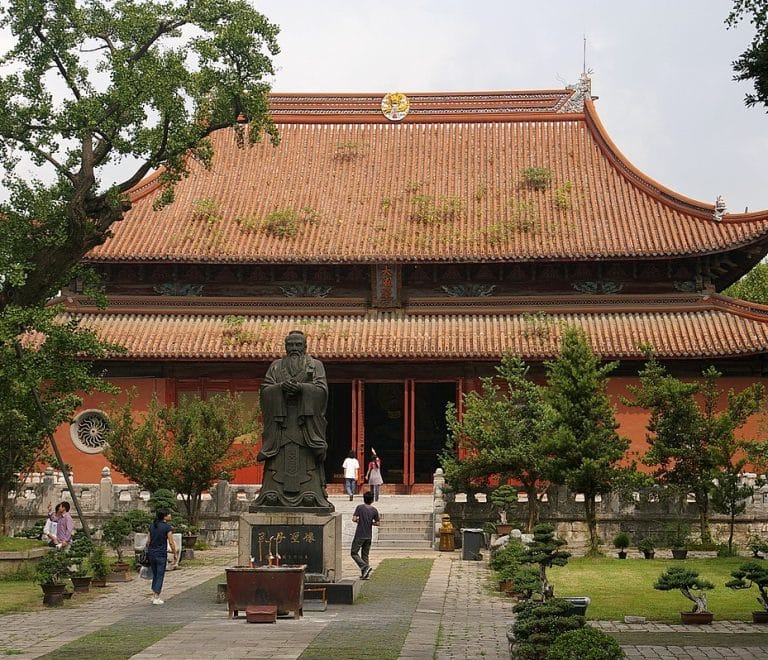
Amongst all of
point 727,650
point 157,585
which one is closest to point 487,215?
point 157,585

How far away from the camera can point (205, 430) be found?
87.4 ft

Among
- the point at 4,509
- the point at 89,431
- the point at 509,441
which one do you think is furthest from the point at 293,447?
the point at 89,431

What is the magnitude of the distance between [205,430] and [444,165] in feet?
50.0

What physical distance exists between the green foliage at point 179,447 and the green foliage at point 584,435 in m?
7.14

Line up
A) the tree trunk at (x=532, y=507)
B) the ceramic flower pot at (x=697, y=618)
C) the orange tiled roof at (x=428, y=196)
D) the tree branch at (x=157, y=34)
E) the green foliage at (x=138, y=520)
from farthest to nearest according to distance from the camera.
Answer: the orange tiled roof at (x=428, y=196) → the tree trunk at (x=532, y=507) → the green foliage at (x=138, y=520) → the tree branch at (x=157, y=34) → the ceramic flower pot at (x=697, y=618)

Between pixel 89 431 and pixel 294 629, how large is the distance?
20.8 meters

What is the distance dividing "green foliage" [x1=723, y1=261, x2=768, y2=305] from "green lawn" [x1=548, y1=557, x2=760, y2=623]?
104 ft

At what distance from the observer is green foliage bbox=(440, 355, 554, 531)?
25.8 metres

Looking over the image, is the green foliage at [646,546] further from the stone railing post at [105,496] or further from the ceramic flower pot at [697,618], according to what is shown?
the stone railing post at [105,496]

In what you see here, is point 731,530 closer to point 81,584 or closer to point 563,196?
point 81,584

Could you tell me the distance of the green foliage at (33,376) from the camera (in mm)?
19312

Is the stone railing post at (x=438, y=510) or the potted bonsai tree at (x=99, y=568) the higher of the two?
the stone railing post at (x=438, y=510)

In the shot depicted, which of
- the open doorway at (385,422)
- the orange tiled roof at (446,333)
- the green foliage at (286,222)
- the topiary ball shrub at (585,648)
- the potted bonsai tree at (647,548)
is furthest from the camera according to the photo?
the open doorway at (385,422)

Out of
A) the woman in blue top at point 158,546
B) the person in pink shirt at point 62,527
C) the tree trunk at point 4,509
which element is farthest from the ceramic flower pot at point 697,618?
the tree trunk at point 4,509
